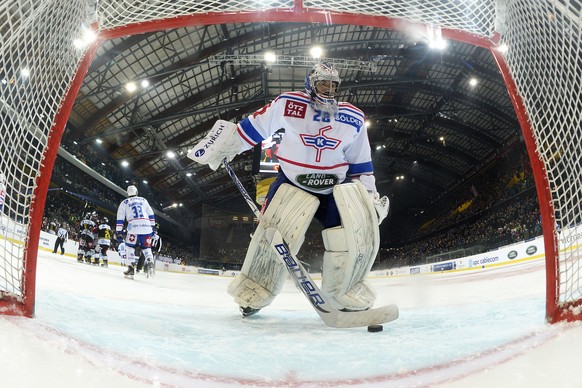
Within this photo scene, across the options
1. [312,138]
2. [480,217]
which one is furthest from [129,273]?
[480,217]

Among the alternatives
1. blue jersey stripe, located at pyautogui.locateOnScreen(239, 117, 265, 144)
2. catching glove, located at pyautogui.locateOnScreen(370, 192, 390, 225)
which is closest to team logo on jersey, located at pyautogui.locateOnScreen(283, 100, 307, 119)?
blue jersey stripe, located at pyautogui.locateOnScreen(239, 117, 265, 144)

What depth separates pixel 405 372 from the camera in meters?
1.11

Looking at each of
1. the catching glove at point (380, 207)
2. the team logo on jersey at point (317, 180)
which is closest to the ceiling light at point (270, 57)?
the team logo on jersey at point (317, 180)

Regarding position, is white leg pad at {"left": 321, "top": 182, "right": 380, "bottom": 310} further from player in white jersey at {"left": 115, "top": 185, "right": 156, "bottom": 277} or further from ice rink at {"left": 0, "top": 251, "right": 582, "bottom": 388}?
player in white jersey at {"left": 115, "top": 185, "right": 156, "bottom": 277}

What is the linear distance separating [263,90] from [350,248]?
14.1m

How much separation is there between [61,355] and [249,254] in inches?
55.9

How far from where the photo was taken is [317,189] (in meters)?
2.39

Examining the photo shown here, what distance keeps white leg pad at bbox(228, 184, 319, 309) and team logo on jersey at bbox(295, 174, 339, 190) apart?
0.08m

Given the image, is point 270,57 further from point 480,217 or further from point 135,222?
point 480,217

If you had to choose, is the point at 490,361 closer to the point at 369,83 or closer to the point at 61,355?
the point at 61,355

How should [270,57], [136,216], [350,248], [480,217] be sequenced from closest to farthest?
[350,248]
[136,216]
[270,57]
[480,217]

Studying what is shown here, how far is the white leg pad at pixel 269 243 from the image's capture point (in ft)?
7.20

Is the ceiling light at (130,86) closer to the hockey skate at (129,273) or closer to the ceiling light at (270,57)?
the ceiling light at (270,57)

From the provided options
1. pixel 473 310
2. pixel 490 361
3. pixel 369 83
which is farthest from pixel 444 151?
pixel 490 361
